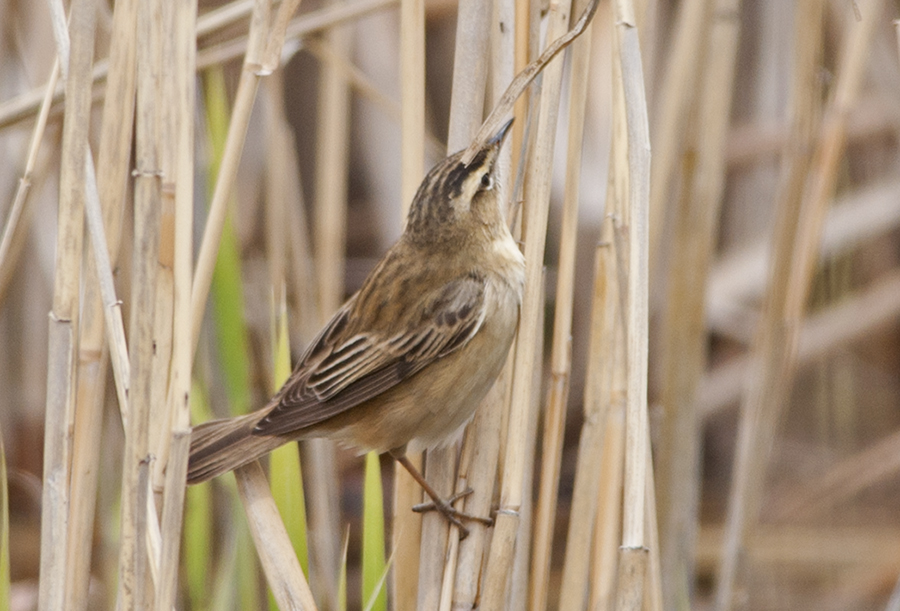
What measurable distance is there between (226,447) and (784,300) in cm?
178

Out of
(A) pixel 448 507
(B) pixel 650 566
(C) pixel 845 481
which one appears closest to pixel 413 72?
(A) pixel 448 507

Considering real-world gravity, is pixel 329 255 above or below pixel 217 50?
below

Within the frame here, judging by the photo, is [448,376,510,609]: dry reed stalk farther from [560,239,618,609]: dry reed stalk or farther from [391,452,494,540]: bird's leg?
[560,239,618,609]: dry reed stalk

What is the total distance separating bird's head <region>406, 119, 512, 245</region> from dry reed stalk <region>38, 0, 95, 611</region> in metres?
0.92

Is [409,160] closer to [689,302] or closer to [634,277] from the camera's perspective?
[634,277]

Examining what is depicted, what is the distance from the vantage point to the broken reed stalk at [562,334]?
2.53m

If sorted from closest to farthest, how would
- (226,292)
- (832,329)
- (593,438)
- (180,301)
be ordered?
(180,301) → (593,438) → (226,292) → (832,329)

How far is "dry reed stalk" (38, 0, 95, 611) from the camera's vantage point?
2.21 metres

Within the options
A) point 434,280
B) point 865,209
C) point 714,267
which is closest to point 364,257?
Result: point 714,267

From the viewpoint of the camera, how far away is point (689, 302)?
3.41m

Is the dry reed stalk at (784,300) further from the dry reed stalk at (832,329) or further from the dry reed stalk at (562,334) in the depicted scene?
the dry reed stalk at (832,329)

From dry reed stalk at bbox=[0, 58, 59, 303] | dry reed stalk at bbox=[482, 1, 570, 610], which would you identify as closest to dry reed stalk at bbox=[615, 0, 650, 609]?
dry reed stalk at bbox=[482, 1, 570, 610]

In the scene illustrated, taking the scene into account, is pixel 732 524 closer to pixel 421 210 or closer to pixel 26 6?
pixel 421 210

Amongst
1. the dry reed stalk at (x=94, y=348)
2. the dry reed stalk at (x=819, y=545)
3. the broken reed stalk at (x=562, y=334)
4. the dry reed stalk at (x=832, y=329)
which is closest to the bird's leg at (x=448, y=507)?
the broken reed stalk at (x=562, y=334)
